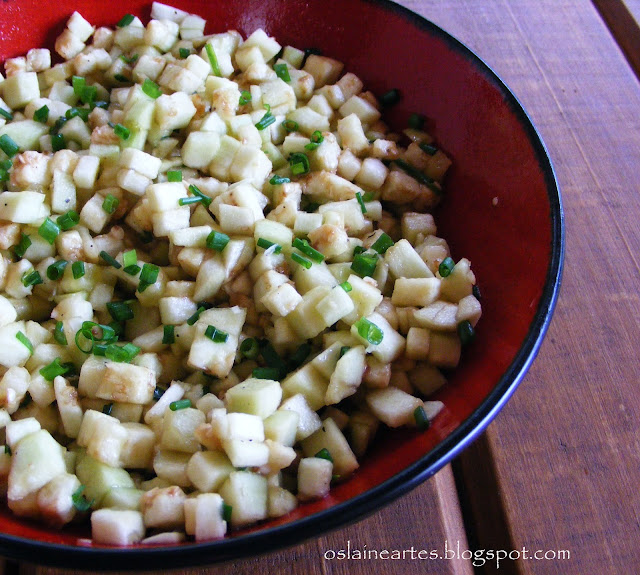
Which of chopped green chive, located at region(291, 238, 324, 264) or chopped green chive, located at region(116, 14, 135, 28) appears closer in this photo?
chopped green chive, located at region(291, 238, 324, 264)

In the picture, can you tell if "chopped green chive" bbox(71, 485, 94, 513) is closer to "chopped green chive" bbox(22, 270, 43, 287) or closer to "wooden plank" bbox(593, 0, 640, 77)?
"chopped green chive" bbox(22, 270, 43, 287)

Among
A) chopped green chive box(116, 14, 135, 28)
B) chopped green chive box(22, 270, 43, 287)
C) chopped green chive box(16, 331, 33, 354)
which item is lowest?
chopped green chive box(16, 331, 33, 354)

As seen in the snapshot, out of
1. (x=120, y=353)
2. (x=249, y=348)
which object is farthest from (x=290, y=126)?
(x=120, y=353)

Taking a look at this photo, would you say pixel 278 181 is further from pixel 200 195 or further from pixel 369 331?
pixel 369 331

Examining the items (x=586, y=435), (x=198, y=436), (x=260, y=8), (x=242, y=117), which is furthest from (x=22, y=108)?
(x=586, y=435)

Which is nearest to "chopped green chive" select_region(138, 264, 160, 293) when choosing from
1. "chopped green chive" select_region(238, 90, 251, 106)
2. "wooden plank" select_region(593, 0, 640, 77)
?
"chopped green chive" select_region(238, 90, 251, 106)

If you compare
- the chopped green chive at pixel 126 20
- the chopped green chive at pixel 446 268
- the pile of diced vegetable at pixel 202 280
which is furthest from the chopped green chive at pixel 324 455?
the chopped green chive at pixel 126 20

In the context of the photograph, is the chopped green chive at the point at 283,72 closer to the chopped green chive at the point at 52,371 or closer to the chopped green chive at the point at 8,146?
the chopped green chive at the point at 8,146
